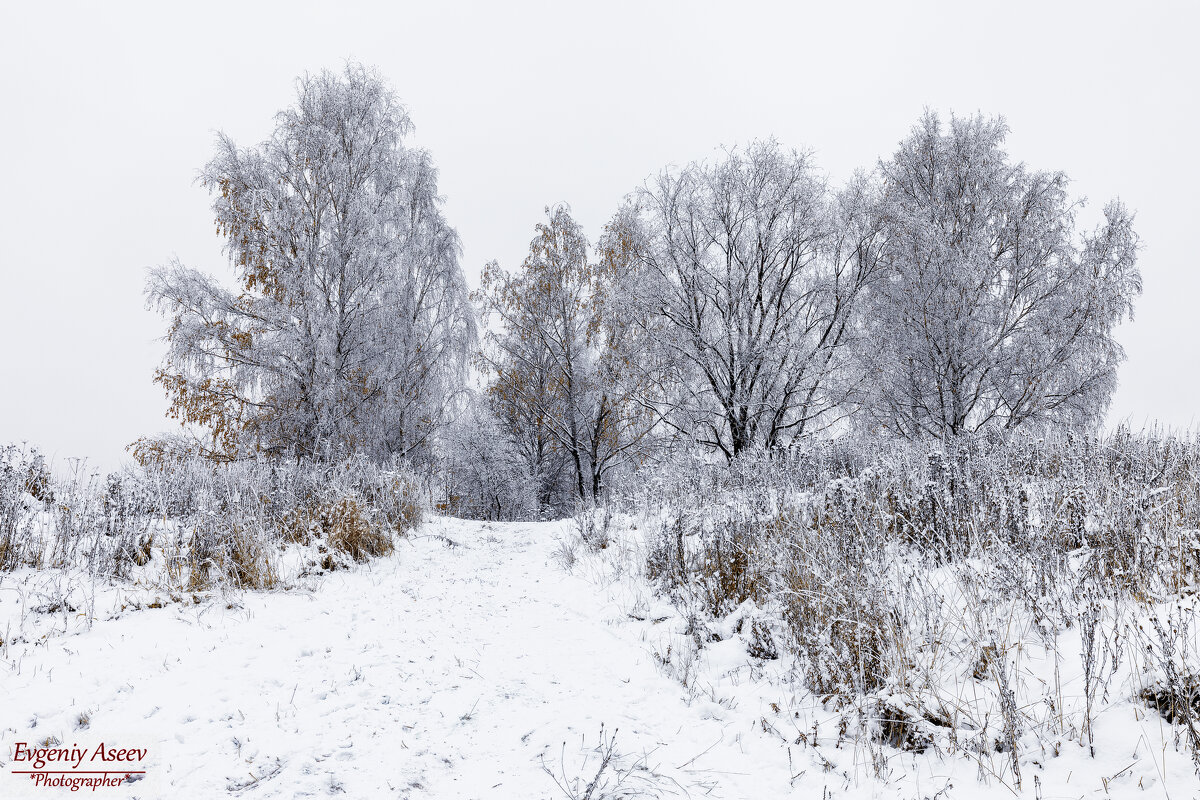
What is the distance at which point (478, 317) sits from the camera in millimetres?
15781

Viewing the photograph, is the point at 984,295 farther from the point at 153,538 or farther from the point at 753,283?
the point at 153,538

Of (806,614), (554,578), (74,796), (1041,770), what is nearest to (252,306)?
(554,578)

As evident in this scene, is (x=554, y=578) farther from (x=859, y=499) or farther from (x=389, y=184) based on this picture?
(x=389, y=184)

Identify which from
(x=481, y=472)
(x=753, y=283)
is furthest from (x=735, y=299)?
(x=481, y=472)

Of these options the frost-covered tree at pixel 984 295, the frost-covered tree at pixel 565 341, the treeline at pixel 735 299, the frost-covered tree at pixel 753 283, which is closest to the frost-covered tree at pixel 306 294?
the treeline at pixel 735 299

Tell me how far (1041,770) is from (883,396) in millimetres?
11632

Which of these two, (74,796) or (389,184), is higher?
(389,184)

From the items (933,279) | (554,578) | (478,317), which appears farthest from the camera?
(478,317)

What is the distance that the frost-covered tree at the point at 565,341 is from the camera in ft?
51.7

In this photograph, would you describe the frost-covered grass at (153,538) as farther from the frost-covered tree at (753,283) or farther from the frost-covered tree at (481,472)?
the frost-covered tree at (481,472)

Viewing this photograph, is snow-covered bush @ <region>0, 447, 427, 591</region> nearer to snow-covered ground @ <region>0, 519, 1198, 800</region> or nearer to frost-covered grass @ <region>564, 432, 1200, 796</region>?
snow-covered ground @ <region>0, 519, 1198, 800</region>

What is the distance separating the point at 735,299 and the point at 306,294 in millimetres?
9590

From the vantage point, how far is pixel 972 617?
3051mm

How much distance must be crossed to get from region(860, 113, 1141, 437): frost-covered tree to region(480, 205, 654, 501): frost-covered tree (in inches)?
264
